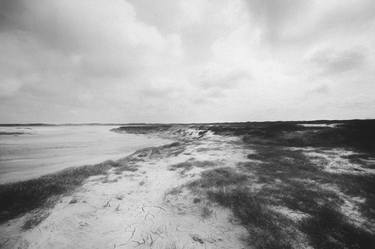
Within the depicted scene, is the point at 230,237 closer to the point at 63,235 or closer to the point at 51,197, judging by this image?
the point at 63,235

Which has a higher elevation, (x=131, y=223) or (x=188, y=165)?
(x=188, y=165)

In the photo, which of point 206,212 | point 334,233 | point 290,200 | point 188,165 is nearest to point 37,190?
point 206,212

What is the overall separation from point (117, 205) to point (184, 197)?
7.40 feet

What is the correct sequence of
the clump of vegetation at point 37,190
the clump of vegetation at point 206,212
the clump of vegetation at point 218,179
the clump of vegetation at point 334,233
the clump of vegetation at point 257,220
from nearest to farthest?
the clump of vegetation at point 334,233 → the clump of vegetation at point 257,220 → the clump of vegetation at point 206,212 → the clump of vegetation at point 37,190 → the clump of vegetation at point 218,179

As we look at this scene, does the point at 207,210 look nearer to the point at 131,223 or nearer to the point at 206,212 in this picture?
the point at 206,212

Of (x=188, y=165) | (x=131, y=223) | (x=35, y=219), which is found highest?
(x=188, y=165)

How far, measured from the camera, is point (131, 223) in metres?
4.61

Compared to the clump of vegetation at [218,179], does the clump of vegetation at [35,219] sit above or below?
below

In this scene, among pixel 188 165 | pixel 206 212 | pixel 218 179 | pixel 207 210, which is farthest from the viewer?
pixel 188 165

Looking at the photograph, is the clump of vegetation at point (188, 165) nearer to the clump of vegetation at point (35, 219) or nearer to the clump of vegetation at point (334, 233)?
the clump of vegetation at point (35, 219)

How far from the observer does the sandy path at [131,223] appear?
3904mm

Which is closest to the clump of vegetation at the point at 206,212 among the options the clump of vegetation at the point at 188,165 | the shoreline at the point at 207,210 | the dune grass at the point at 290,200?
the shoreline at the point at 207,210

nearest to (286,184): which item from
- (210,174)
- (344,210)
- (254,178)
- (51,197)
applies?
(254,178)

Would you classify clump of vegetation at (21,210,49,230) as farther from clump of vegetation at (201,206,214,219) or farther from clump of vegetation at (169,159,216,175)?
clump of vegetation at (169,159,216,175)
